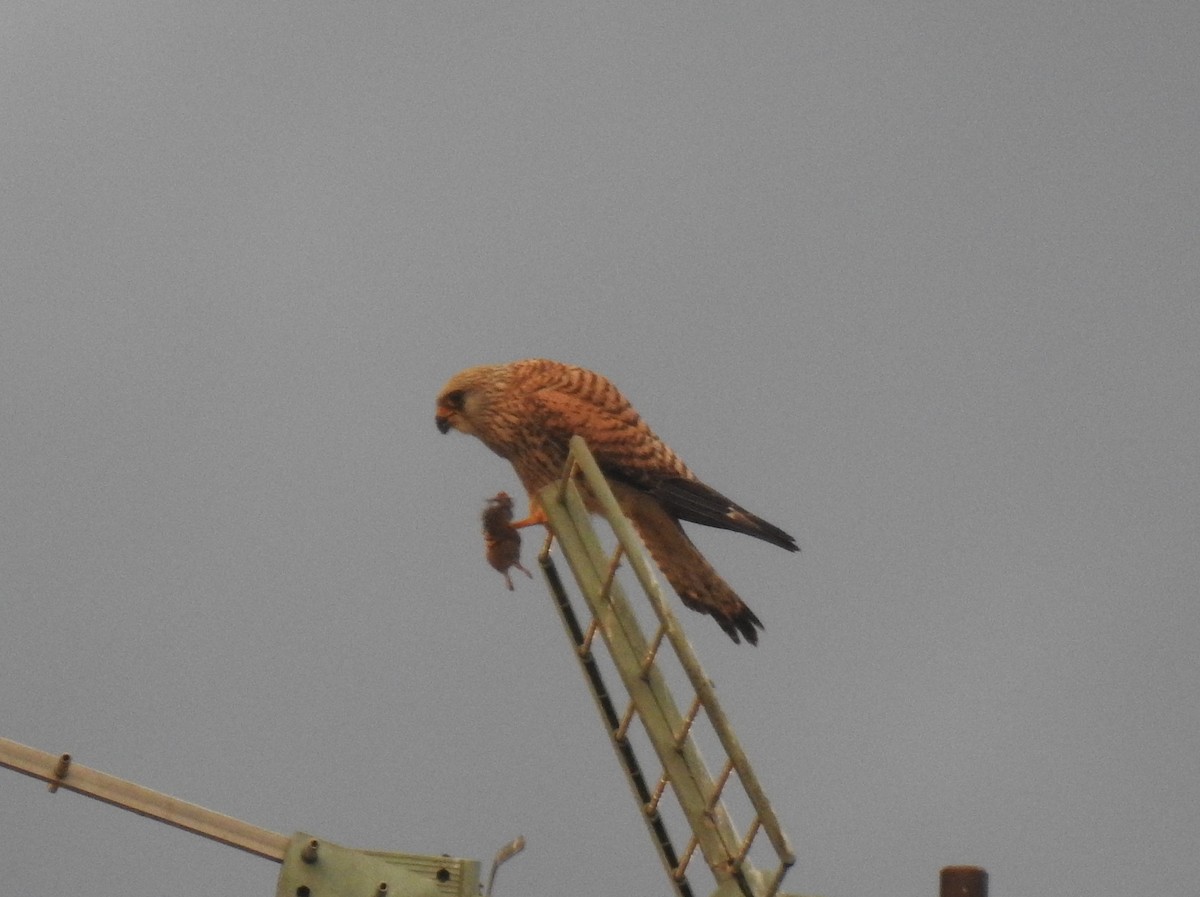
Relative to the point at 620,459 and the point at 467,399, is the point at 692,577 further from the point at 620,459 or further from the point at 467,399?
the point at 467,399

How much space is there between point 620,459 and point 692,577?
1.82 ft

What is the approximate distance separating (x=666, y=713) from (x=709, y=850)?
0.42 meters

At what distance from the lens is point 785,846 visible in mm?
5461

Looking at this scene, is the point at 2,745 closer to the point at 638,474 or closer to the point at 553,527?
the point at 553,527

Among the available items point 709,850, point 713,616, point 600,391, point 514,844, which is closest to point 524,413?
point 600,391

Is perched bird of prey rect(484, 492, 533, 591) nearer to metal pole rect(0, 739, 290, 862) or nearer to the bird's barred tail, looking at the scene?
the bird's barred tail

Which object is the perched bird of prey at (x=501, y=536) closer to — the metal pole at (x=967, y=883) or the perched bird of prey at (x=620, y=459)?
the perched bird of prey at (x=620, y=459)

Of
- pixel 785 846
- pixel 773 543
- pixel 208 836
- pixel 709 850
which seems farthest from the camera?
pixel 773 543

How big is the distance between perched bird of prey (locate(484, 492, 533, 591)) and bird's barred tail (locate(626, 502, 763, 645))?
871mm

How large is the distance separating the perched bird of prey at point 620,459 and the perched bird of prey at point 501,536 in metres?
0.42

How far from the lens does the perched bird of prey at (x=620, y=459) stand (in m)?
7.75

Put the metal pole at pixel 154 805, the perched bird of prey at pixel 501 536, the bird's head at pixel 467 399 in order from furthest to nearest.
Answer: the bird's head at pixel 467 399, the perched bird of prey at pixel 501 536, the metal pole at pixel 154 805

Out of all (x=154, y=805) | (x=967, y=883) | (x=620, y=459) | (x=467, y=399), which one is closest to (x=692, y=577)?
(x=620, y=459)

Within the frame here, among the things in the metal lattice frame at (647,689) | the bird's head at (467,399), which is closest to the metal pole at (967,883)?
the metal lattice frame at (647,689)
